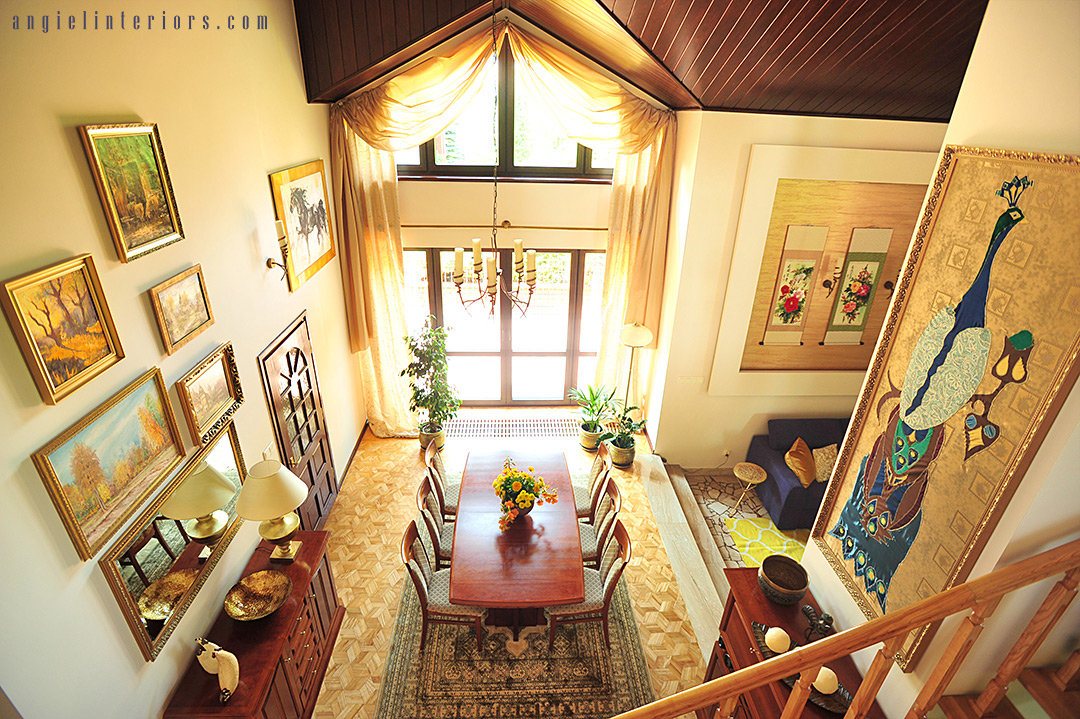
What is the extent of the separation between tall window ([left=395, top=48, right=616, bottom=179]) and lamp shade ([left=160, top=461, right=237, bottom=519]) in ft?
12.9

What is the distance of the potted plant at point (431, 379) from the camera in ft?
18.7

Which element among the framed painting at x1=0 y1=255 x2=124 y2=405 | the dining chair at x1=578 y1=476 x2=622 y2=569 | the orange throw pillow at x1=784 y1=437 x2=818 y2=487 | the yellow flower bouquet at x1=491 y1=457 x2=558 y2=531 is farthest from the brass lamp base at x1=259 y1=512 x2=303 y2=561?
the orange throw pillow at x1=784 y1=437 x2=818 y2=487

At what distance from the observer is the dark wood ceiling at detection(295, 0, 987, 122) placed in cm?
317

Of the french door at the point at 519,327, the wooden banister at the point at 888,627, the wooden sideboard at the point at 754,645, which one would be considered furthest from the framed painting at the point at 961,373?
the french door at the point at 519,327

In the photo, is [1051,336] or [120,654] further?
[120,654]

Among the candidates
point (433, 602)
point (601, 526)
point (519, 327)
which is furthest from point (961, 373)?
point (519, 327)

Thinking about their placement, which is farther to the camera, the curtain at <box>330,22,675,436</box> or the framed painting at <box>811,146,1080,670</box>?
the curtain at <box>330,22,675,436</box>

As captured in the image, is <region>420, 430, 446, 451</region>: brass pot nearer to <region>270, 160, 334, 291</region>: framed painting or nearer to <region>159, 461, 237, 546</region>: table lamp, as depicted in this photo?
Answer: <region>270, 160, 334, 291</region>: framed painting

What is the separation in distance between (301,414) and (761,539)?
4.42m

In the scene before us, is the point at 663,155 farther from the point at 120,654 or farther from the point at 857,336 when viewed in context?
the point at 120,654

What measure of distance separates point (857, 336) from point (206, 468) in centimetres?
584

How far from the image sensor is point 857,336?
18.1 ft

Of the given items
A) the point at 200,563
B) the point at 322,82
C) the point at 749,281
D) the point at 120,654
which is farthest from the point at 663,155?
the point at 120,654

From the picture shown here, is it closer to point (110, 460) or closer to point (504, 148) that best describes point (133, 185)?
point (110, 460)
